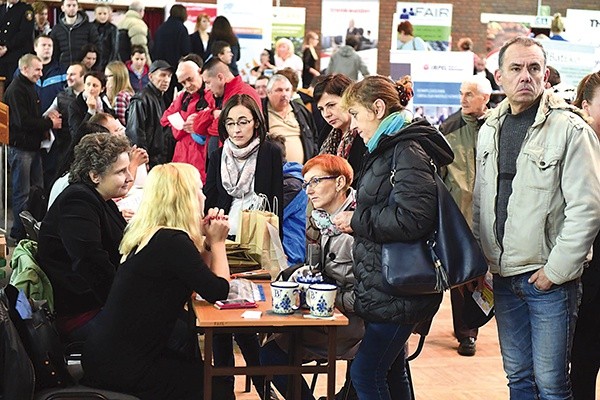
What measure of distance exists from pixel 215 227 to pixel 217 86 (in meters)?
2.89

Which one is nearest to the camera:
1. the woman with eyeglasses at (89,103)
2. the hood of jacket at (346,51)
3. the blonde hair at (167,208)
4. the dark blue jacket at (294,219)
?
the blonde hair at (167,208)

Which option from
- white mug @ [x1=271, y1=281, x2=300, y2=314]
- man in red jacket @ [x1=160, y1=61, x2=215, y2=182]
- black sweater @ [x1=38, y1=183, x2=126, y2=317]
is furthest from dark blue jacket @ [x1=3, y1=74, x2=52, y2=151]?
white mug @ [x1=271, y1=281, x2=300, y2=314]

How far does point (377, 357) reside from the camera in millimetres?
3332

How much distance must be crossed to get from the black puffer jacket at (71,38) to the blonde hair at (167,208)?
6.91 metres

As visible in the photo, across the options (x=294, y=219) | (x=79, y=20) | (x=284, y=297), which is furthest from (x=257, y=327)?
(x=79, y=20)

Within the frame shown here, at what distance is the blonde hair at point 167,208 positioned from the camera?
3.46m

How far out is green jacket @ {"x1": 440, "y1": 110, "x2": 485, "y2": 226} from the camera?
5848mm

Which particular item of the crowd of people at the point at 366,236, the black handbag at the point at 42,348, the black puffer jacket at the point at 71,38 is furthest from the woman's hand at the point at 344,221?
the black puffer jacket at the point at 71,38

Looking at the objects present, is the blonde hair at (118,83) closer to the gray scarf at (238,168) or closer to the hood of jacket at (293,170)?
the hood of jacket at (293,170)

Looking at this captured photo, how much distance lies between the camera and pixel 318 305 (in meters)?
3.35

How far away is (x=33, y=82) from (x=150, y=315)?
5.49 meters

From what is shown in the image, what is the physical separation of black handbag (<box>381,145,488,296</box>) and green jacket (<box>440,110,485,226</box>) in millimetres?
2617

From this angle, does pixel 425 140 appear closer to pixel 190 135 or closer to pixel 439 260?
pixel 439 260

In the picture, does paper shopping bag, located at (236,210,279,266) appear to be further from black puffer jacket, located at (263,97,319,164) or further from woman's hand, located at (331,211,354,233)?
black puffer jacket, located at (263,97,319,164)
